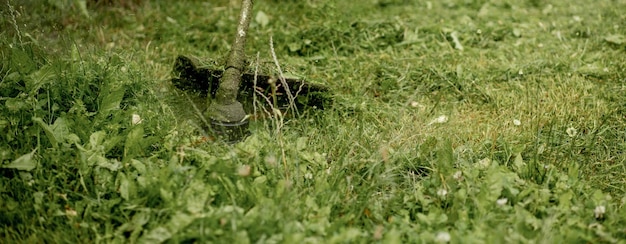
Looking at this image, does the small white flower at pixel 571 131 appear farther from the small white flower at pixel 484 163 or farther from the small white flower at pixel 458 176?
the small white flower at pixel 458 176

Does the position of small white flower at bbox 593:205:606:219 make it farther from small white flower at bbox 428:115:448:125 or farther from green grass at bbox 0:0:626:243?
small white flower at bbox 428:115:448:125

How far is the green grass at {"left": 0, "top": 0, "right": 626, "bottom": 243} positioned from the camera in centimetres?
211

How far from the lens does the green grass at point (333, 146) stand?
2105 millimetres

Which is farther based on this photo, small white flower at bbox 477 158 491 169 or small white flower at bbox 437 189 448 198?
small white flower at bbox 477 158 491 169

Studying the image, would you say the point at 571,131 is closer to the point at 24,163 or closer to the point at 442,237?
the point at 442,237

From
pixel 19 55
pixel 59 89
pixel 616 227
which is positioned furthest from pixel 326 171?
pixel 19 55

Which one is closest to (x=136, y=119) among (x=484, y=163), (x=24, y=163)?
(x=24, y=163)

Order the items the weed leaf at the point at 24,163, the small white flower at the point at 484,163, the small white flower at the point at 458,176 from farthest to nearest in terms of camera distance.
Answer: the small white flower at the point at 484,163, the small white flower at the point at 458,176, the weed leaf at the point at 24,163

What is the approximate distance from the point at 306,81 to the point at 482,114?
A: 104 cm

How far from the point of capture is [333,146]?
2760mm

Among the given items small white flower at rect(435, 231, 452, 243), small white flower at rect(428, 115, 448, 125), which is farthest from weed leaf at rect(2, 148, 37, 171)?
small white flower at rect(428, 115, 448, 125)

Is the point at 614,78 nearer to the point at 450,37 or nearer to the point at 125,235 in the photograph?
the point at 450,37

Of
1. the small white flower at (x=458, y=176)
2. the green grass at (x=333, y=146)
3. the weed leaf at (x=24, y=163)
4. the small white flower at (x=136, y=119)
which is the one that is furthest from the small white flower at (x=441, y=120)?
the weed leaf at (x=24, y=163)

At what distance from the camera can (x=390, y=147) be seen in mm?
2717
